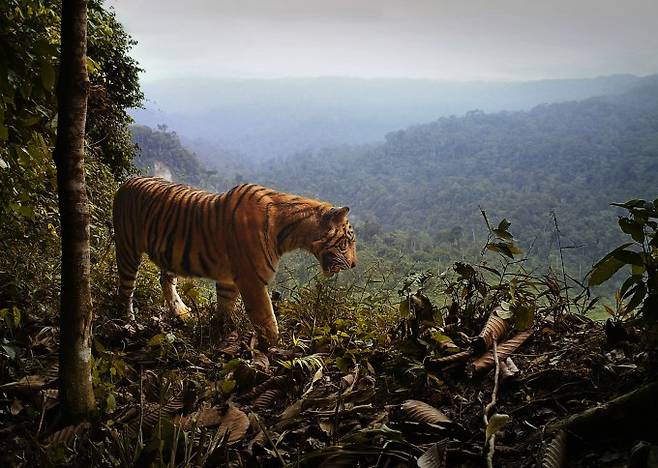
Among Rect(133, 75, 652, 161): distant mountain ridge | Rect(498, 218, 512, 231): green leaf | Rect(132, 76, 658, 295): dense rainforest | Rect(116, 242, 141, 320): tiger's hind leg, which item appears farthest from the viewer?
Rect(133, 75, 652, 161): distant mountain ridge

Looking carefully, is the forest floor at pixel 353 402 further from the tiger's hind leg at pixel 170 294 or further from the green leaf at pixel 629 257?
the tiger's hind leg at pixel 170 294

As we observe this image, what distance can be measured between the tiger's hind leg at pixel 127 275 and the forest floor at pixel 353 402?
1266 mm

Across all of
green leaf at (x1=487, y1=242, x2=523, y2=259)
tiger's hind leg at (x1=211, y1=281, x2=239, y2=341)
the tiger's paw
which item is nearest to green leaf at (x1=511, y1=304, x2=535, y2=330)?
green leaf at (x1=487, y1=242, x2=523, y2=259)

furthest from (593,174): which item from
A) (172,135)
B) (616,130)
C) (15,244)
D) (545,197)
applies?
(15,244)

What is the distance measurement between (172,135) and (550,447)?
1484 cm

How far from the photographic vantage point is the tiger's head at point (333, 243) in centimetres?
342

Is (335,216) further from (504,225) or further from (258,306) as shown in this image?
(504,225)

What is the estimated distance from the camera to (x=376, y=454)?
1.25 meters

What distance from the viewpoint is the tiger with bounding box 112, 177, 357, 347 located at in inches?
133

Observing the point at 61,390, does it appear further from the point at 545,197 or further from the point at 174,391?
the point at 545,197

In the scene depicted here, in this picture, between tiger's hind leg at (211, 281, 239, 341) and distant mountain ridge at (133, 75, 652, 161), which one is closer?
tiger's hind leg at (211, 281, 239, 341)

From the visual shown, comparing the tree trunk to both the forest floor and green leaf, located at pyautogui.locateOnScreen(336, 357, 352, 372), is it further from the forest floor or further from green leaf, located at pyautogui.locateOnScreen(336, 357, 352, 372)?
green leaf, located at pyautogui.locateOnScreen(336, 357, 352, 372)

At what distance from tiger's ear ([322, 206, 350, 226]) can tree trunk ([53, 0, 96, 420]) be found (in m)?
2.00

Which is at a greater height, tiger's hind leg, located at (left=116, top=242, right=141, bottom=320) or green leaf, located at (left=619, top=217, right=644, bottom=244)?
green leaf, located at (left=619, top=217, right=644, bottom=244)
